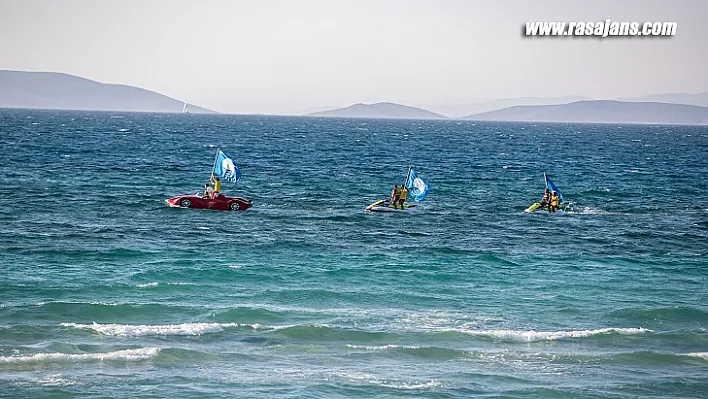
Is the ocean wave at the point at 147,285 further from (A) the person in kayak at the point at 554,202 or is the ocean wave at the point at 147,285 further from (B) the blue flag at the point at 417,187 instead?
(A) the person in kayak at the point at 554,202

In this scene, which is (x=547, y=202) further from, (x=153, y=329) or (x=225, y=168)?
(x=153, y=329)

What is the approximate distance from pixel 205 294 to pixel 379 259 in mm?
9708

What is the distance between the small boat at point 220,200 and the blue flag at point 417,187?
9585mm

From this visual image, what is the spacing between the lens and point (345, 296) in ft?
107

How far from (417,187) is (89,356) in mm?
30262

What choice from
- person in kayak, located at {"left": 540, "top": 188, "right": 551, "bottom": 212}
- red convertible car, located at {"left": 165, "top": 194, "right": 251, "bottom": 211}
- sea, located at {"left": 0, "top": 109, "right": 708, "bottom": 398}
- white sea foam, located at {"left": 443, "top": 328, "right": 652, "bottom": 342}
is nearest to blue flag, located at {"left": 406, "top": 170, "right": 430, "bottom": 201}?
sea, located at {"left": 0, "top": 109, "right": 708, "bottom": 398}

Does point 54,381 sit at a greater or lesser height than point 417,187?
lesser

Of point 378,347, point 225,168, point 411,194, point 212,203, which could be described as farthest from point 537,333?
point 212,203

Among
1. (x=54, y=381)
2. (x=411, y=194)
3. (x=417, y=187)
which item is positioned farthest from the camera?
(x=411, y=194)

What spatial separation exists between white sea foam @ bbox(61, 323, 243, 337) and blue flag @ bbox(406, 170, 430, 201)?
2551cm

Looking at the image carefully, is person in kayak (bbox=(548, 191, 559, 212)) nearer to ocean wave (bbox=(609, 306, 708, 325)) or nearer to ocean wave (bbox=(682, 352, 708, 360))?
ocean wave (bbox=(609, 306, 708, 325))

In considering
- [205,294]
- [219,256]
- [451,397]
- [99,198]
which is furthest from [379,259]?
[99,198]

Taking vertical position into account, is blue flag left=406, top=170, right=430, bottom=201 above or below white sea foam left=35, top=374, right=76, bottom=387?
above

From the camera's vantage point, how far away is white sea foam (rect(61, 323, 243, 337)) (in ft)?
89.2
